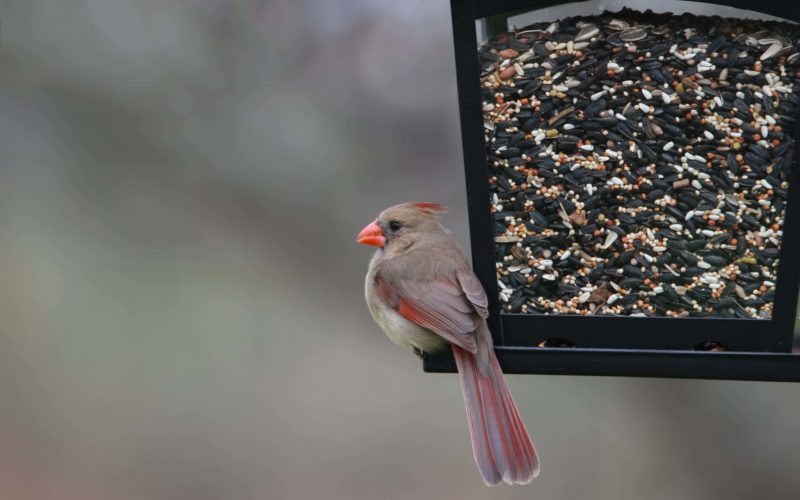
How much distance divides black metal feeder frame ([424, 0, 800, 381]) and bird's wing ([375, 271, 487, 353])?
73 mm

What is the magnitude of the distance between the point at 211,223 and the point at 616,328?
3.01 meters

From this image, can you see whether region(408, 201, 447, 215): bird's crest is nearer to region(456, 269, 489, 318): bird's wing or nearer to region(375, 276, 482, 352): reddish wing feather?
region(375, 276, 482, 352): reddish wing feather

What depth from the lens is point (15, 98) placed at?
6.60 meters

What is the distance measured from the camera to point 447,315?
13.6 ft

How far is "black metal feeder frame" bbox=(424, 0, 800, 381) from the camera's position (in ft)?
12.5

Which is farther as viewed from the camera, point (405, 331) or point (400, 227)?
point (400, 227)

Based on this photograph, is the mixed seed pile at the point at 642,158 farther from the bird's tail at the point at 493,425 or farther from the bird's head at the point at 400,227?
the bird's head at the point at 400,227

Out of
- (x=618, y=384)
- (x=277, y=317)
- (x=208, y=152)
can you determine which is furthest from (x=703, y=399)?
(x=208, y=152)

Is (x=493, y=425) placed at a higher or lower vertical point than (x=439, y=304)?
lower

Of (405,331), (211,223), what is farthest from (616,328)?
(211,223)

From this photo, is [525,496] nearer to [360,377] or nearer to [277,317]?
[360,377]

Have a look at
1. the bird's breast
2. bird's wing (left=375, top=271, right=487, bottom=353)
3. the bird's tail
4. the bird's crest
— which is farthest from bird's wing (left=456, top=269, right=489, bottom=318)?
the bird's crest

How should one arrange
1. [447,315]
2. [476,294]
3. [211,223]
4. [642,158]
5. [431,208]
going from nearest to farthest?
[642,158] → [476,294] → [447,315] → [431,208] → [211,223]

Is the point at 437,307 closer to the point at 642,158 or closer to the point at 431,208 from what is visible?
the point at 431,208
